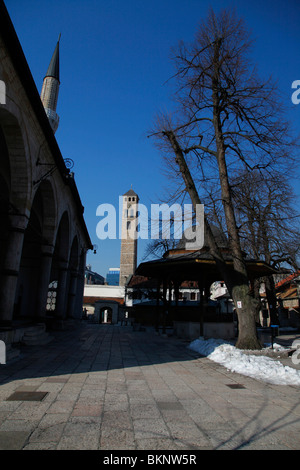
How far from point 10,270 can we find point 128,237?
64.8 metres

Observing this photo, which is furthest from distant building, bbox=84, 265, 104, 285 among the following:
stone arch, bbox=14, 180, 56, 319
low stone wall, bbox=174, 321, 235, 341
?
low stone wall, bbox=174, 321, 235, 341

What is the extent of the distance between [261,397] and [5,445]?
3.96 meters

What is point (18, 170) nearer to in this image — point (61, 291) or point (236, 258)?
point (236, 258)

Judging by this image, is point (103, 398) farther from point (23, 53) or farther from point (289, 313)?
point (289, 313)

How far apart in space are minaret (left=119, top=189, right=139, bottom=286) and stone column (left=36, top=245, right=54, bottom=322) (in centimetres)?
5349

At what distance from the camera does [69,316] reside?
1947cm

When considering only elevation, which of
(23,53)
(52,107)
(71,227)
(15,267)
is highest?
(52,107)

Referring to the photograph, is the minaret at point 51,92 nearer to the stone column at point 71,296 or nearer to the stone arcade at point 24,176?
the stone arcade at point 24,176

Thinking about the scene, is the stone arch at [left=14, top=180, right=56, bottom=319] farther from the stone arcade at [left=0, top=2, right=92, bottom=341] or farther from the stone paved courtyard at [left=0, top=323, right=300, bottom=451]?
the stone paved courtyard at [left=0, top=323, right=300, bottom=451]

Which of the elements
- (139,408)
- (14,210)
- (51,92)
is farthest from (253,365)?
(51,92)

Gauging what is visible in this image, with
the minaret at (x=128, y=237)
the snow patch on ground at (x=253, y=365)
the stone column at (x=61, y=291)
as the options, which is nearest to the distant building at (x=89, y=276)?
the minaret at (x=128, y=237)

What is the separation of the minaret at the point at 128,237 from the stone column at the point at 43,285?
53.5 meters
